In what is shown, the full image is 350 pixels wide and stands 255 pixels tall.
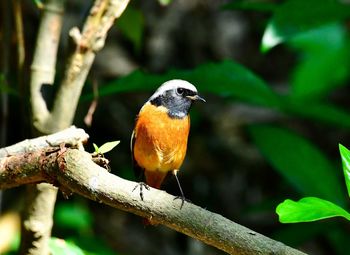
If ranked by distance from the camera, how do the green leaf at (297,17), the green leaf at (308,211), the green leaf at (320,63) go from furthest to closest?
the green leaf at (320,63) < the green leaf at (297,17) < the green leaf at (308,211)

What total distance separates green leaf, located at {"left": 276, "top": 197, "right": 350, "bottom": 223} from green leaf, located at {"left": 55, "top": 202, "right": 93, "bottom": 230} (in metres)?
2.82

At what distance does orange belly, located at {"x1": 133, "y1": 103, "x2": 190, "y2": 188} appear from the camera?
3.17m

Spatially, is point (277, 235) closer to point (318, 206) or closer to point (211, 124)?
point (211, 124)

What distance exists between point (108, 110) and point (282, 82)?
2226mm

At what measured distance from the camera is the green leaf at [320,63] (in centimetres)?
450

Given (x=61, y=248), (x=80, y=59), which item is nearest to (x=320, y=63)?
(x=80, y=59)

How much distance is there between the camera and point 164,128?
10.5ft

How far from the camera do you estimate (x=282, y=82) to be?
7.15 m

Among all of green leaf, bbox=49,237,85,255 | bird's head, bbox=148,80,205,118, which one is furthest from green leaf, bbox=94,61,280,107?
green leaf, bbox=49,237,85,255

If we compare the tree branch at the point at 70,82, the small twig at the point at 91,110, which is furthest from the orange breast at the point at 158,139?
the tree branch at the point at 70,82

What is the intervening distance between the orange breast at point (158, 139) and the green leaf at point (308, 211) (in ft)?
4.35

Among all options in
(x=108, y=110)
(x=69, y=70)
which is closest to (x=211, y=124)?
(x=108, y=110)

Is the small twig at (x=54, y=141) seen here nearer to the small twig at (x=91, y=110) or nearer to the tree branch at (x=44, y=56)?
the tree branch at (x=44, y=56)

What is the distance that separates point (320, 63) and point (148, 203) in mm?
2924
